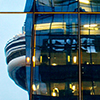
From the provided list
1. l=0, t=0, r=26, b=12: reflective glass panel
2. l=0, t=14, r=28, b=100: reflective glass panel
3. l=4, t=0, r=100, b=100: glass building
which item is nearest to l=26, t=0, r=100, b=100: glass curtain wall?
l=4, t=0, r=100, b=100: glass building

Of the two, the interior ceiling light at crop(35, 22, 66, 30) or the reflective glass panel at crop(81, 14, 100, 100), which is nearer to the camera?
the reflective glass panel at crop(81, 14, 100, 100)

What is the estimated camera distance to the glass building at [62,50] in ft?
26.2

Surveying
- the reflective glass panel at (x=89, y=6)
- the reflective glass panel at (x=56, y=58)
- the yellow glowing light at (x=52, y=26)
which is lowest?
the reflective glass panel at (x=56, y=58)

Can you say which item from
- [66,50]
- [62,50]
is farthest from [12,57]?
[66,50]

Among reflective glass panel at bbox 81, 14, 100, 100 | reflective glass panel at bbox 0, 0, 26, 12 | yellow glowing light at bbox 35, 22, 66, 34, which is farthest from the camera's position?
reflective glass panel at bbox 0, 0, 26, 12

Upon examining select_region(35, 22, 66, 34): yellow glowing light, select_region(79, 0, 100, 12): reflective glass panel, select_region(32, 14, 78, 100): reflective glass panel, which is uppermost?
select_region(79, 0, 100, 12): reflective glass panel

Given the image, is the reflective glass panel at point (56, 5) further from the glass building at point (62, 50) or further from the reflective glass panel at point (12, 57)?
the reflective glass panel at point (12, 57)

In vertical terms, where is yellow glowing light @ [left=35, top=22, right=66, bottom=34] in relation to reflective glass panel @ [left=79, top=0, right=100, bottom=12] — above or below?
below

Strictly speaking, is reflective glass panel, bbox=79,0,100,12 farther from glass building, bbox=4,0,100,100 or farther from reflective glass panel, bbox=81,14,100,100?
reflective glass panel, bbox=81,14,100,100

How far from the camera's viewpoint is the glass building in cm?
799

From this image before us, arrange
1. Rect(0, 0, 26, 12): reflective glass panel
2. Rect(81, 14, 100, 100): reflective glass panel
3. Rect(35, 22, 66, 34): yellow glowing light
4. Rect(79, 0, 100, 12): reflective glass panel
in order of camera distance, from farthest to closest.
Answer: Rect(0, 0, 26, 12): reflective glass panel → Rect(79, 0, 100, 12): reflective glass panel → Rect(35, 22, 66, 34): yellow glowing light → Rect(81, 14, 100, 100): reflective glass panel

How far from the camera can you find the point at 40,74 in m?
Answer: 8.16

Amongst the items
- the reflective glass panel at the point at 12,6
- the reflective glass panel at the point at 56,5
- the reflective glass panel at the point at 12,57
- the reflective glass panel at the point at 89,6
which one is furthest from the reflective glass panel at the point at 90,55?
the reflective glass panel at the point at 12,6

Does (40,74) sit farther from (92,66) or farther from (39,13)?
(39,13)
